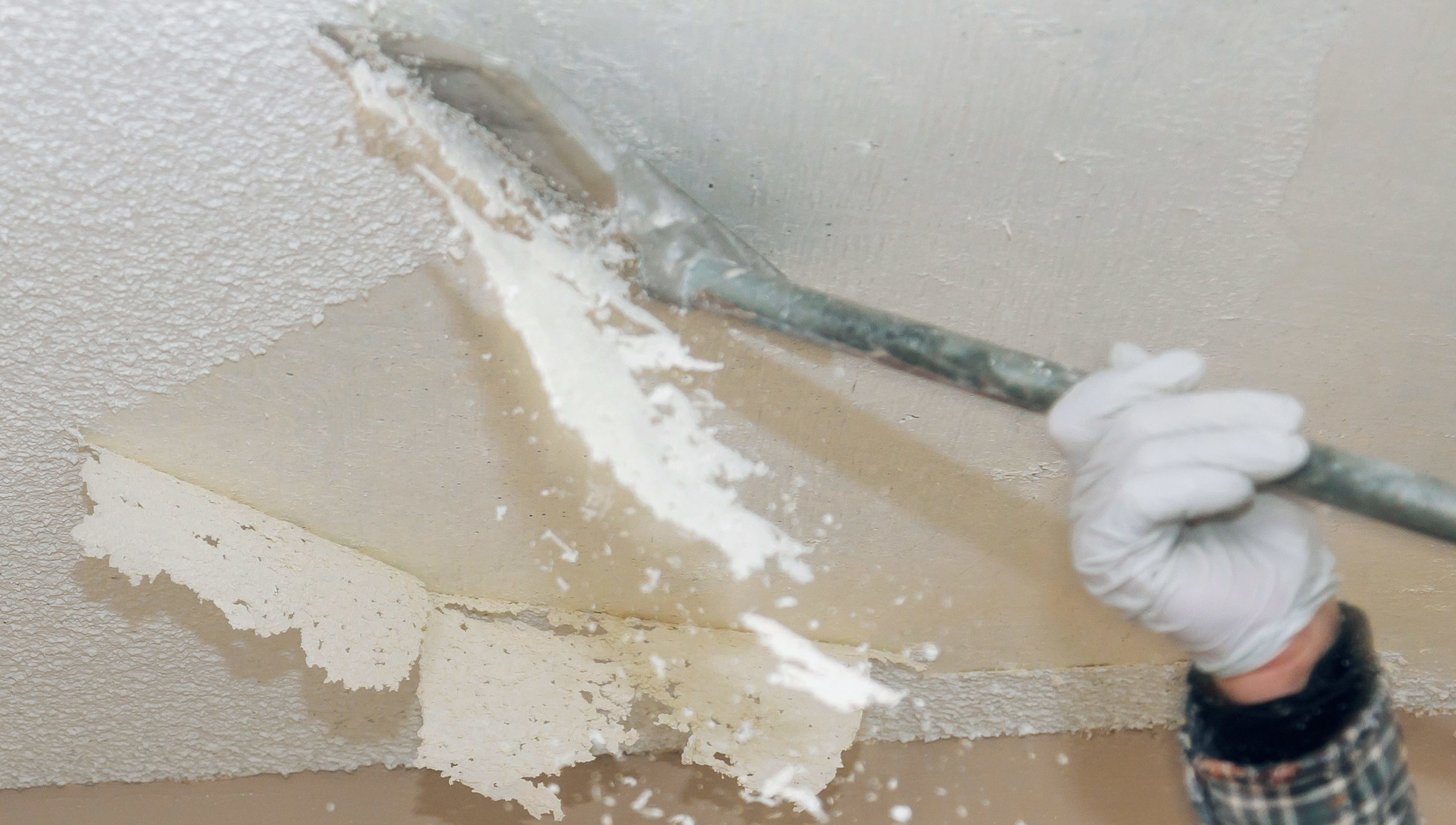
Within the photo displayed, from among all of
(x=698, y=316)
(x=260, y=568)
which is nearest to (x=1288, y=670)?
(x=698, y=316)

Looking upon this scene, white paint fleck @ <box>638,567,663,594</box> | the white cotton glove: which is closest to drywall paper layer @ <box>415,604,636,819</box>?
white paint fleck @ <box>638,567,663,594</box>

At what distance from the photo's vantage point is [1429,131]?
0.82 metres

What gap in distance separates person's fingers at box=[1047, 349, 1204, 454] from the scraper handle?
0.01 metres

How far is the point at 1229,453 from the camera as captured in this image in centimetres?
63

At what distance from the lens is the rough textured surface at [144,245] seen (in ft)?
2.39

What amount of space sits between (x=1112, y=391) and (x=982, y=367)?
10 cm

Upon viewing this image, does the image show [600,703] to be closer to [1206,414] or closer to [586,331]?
[586,331]

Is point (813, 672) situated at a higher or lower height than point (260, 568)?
lower

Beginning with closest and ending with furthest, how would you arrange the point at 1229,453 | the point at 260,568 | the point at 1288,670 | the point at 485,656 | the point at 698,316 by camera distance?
the point at 1229,453 → the point at 1288,670 → the point at 698,316 → the point at 260,568 → the point at 485,656

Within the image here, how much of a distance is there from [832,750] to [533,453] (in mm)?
616

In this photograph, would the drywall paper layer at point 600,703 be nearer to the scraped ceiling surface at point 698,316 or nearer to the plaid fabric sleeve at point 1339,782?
the scraped ceiling surface at point 698,316

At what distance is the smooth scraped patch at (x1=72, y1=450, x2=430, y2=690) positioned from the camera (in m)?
0.98

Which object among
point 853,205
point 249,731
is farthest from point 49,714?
point 853,205

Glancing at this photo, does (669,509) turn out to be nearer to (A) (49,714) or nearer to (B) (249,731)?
(B) (249,731)
